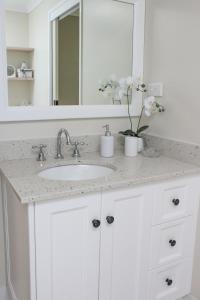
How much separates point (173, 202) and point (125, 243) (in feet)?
1.05

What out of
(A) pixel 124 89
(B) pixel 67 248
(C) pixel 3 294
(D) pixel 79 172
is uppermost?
(A) pixel 124 89

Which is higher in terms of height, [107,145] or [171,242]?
[107,145]

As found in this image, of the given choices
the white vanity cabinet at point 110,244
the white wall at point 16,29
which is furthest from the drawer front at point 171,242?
the white wall at point 16,29

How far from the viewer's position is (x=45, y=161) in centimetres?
160

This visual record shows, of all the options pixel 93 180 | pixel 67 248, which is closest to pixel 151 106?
pixel 93 180

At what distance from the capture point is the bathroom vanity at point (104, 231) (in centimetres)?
117

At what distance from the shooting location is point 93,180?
1.26m

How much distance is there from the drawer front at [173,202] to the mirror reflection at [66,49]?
66cm

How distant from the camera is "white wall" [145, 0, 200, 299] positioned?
1527mm

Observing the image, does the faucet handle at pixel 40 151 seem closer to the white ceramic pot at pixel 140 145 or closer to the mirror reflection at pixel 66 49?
the mirror reflection at pixel 66 49

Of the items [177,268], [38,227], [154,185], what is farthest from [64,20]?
[177,268]

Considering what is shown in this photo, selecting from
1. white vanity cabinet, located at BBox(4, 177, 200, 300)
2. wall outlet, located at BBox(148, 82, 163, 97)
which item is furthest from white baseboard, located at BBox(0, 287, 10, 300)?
wall outlet, located at BBox(148, 82, 163, 97)

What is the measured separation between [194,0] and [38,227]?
130 centimetres

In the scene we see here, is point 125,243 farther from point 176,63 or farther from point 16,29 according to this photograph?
point 16,29
